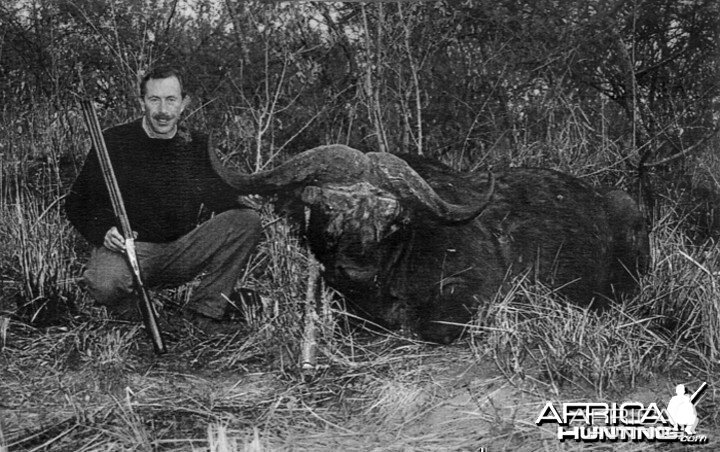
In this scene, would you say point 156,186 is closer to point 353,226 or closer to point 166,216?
point 166,216

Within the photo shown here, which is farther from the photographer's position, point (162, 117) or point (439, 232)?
point (439, 232)

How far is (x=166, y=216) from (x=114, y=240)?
0.24m

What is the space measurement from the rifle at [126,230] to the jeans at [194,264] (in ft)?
0.18

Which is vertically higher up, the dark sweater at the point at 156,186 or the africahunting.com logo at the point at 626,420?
the dark sweater at the point at 156,186

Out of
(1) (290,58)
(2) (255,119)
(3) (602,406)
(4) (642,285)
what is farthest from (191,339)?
(4) (642,285)

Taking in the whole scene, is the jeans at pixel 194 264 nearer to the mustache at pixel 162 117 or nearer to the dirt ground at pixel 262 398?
the dirt ground at pixel 262 398

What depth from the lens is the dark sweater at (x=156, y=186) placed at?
4.37 meters

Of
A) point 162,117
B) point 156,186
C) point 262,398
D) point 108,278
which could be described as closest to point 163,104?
point 162,117

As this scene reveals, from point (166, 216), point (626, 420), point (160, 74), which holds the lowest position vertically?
point (626, 420)

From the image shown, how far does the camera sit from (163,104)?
4.46m

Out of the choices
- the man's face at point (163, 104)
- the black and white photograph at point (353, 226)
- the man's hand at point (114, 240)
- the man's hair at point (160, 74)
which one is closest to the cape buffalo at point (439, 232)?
the black and white photograph at point (353, 226)

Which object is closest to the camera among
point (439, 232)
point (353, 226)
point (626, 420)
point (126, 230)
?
point (626, 420)

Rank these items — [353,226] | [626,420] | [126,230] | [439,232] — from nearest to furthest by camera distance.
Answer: [626,420] < [126,230] < [353,226] < [439,232]

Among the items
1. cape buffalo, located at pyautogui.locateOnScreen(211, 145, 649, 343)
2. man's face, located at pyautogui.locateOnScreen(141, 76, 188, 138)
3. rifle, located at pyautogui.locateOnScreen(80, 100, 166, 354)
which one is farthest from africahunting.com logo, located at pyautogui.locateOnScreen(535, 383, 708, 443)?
man's face, located at pyautogui.locateOnScreen(141, 76, 188, 138)
